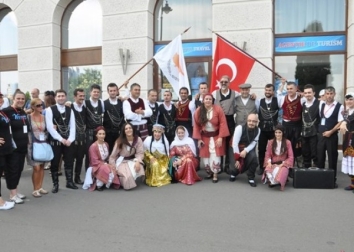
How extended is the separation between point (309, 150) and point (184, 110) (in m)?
2.50

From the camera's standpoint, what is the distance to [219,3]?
9.21 meters

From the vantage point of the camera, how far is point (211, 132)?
6.47 meters

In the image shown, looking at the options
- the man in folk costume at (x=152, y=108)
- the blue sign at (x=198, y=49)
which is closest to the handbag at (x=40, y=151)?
the man in folk costume at (x=152, y=108)

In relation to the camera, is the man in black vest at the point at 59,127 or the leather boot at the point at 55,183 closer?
the man in black vest at the point at 59,127

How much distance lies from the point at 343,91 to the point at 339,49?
1085mm

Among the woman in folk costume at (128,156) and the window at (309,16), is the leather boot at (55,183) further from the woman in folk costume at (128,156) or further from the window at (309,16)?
the window at (309,16)

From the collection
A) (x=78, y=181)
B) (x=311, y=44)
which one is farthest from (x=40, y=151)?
(x=311, y=44)

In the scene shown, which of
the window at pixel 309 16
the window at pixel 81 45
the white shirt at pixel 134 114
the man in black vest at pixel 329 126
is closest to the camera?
the man in black vest at pixel 329 126

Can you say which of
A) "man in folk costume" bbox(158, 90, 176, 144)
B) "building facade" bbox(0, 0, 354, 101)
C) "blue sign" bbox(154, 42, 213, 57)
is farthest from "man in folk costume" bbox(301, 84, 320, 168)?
"blue sign" bbox(154, 42, 213, 57)

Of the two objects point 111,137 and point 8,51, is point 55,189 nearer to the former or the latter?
point 111,137

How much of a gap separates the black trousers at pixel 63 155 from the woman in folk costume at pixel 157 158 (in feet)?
4.36

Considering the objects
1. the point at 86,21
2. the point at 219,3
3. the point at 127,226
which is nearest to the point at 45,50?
the point at 86,21

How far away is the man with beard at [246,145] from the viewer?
242 inches

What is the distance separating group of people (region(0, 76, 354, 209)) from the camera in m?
5.75
